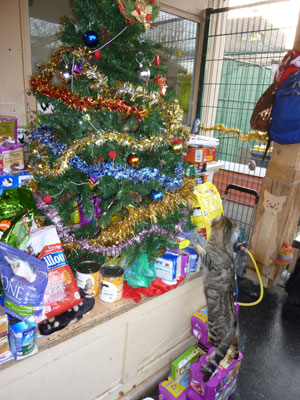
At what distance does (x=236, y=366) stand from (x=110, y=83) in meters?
1.52

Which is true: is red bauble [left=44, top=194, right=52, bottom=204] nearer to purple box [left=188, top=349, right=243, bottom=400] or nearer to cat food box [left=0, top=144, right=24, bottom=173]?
cat food box [left=0, top=144, right=24, bottom=173]

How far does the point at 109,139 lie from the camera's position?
1149mm

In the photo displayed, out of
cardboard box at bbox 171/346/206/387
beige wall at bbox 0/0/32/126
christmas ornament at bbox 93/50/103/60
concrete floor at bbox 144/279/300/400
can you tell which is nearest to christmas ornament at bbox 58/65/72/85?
christmas ornament at bbox 93/50/103/60

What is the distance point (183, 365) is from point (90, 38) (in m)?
1.61

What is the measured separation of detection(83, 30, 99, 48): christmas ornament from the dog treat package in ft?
2.53

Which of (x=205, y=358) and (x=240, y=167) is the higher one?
(x=240, y=167)

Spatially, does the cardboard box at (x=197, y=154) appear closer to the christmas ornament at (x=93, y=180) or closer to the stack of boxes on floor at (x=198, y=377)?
the christmas ornament at (x=93, y=180)

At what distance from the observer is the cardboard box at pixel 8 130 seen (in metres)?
1.46

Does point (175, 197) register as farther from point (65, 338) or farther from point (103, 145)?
point (65, 338)

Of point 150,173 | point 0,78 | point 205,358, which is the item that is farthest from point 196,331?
point 0,78

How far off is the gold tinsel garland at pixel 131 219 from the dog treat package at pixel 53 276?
19cm

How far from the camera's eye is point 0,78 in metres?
1.75

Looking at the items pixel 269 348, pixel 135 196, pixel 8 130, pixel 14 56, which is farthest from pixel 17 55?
pixel 269 348

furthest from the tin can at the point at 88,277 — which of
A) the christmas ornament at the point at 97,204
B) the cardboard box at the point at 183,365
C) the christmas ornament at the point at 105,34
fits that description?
the christmas ornament at the point at 105,34
